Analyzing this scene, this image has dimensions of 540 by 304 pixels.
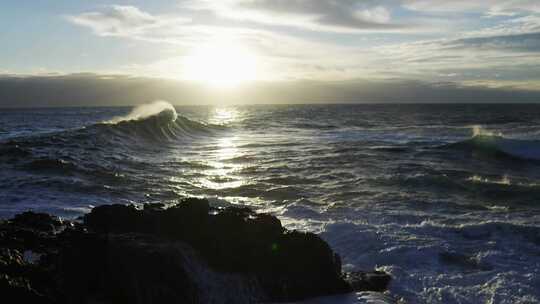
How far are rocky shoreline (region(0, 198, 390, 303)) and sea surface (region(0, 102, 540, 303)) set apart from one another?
53 centimetres

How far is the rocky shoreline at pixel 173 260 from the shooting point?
5195mm

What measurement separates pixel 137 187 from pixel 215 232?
308 inches

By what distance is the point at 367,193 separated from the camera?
13148 mm

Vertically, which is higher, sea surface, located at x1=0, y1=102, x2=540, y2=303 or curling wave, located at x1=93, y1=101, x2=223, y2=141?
curling wave, located at x1=93, y1=101, x2=223, y2=141

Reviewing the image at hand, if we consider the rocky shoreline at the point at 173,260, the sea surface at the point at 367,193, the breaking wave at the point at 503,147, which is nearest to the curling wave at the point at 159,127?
the sea surface at the point at 367,193

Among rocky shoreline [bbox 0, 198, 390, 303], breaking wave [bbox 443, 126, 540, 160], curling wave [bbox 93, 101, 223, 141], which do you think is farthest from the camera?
curling wave [bbox 93, 101, 223, 141]

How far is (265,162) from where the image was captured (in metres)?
20.0

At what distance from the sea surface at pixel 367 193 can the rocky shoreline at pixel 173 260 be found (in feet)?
1.75

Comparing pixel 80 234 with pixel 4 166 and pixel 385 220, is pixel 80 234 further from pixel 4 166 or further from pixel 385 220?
pixel 4 166

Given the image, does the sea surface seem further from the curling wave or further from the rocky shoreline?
the curling wave

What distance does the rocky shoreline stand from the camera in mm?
5195

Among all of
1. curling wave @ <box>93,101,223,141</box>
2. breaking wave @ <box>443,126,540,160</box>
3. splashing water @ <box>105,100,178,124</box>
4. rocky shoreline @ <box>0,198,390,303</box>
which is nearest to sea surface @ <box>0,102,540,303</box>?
breaking wave @ <box>443,126,540,160</box>

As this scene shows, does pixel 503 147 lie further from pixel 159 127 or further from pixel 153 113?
pixel 153 113

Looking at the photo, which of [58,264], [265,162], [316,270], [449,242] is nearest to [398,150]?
[265,162]
